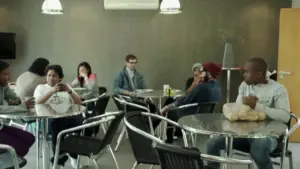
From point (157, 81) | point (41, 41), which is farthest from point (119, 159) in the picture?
point (41, 41)

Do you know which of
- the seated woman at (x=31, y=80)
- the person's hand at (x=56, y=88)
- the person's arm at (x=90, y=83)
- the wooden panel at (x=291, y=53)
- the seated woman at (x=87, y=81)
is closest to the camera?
the person's hand at (x=56, y=88)

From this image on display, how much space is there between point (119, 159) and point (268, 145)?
2195 millimetres

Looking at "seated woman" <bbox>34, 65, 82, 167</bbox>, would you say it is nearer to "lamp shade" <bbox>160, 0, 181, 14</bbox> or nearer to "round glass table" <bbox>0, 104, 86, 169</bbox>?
"round glass table" <bbox>0, 104, 86, 169</bbox>

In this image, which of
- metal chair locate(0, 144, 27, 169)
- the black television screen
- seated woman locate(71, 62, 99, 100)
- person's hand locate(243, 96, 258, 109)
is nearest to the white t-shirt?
metal chair locate(0, 144, 27, 169)

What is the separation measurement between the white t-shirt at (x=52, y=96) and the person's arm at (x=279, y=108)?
2111mm

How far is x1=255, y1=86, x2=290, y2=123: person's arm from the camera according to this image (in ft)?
10.6

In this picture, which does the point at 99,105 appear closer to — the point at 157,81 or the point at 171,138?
Result: the point at 171,138

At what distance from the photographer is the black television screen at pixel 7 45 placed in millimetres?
7332

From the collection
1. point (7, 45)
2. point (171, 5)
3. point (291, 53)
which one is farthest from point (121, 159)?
point (7, 45)

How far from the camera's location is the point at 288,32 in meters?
6.15

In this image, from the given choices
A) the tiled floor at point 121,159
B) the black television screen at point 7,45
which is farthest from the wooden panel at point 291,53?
the black television screen at point 7,45

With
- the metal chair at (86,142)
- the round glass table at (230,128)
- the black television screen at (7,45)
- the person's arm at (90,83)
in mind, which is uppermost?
Result: the black television screen at (7,45)

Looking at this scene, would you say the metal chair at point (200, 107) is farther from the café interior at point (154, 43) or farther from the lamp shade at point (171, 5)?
the lamp shade at point (171, 5)

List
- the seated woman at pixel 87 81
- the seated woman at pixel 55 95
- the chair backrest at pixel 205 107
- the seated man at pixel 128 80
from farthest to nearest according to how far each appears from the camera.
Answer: the seated man at pixel 128 80 → the seated woman at pixel 87 81 → the chair backrest at pixel 205 107 → the seated woman at pixel 55 95
